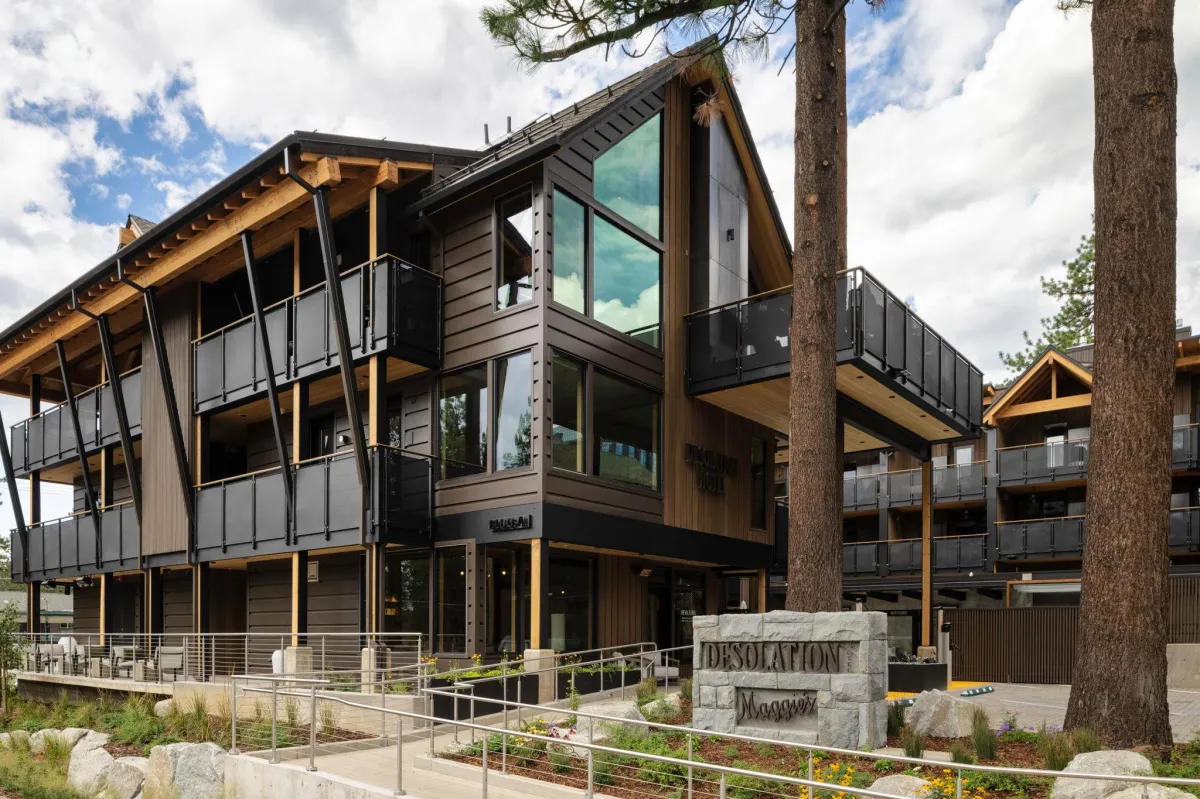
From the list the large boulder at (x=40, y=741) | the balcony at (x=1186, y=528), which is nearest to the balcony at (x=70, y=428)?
the large boulder at (x=40, y=741)

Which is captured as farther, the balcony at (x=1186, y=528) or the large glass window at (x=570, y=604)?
the balcony at (x=1186, y=528)

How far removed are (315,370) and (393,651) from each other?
5.27 m

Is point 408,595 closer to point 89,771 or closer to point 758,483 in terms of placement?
point 89,771

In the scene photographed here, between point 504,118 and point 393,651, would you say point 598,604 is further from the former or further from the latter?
point 504,118

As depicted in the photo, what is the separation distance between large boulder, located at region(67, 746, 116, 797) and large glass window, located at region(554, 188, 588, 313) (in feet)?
30.8

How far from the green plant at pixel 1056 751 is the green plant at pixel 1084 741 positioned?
6cm

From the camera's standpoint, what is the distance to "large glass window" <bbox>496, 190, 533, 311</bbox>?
16828 millimetres

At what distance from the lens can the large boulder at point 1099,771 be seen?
7.27 metres

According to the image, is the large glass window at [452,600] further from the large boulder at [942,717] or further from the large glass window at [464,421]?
the large boulder at [942,717]

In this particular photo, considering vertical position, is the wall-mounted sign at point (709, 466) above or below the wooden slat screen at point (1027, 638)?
above

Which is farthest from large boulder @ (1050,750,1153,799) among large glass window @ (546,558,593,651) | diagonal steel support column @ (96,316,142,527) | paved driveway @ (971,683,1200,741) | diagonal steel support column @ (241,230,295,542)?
diagonal steel support column @ (96,316,142,527)

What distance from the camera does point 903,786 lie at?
26.2 ft

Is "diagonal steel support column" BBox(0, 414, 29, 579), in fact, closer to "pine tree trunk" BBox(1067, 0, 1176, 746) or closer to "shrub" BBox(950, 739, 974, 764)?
"shrub" BBox(950, 739, 974, 764)

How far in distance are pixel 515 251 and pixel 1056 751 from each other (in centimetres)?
1148
